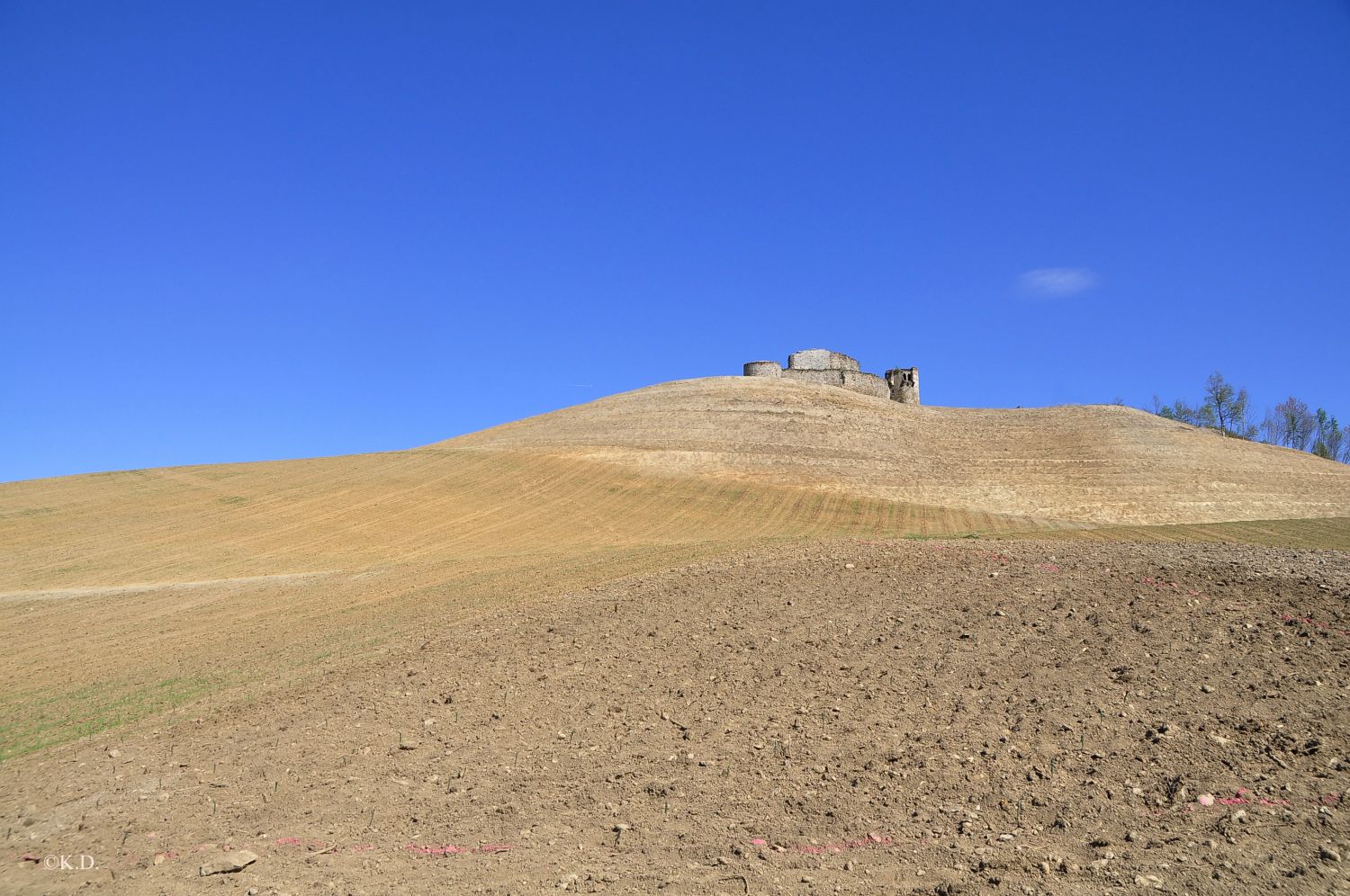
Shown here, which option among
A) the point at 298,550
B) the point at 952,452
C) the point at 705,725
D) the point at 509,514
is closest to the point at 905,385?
the point at 952,452

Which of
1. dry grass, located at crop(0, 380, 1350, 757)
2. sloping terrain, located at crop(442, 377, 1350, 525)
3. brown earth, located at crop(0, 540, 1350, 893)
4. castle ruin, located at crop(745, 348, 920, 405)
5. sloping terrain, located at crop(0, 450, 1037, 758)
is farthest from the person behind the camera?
castle ruin, located at crop(745, 348, 920, 405)

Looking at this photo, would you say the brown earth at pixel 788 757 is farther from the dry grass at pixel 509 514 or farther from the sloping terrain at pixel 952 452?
the sloping terrain at pixel 952 452

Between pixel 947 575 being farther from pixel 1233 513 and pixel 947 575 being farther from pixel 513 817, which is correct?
pixel 1233 513

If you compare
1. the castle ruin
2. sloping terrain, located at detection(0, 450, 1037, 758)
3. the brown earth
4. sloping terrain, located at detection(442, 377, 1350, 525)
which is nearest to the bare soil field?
the brown earth

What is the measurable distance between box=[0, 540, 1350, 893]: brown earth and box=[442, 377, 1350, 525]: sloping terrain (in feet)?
102

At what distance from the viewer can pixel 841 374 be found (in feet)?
237

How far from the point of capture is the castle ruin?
72.0 metres

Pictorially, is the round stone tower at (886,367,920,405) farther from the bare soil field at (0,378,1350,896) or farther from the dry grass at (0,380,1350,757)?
the bare soil field at (0,378,1350,896)

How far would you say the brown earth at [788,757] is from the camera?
225 inches

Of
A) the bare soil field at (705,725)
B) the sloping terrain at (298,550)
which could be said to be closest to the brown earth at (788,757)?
the bare soil field at (705,725)

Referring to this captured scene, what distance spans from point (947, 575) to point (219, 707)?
9125 mm

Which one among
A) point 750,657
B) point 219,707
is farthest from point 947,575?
point 219,707

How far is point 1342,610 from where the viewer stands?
9.34m

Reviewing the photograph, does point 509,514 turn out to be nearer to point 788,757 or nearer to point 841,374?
point 788,757
